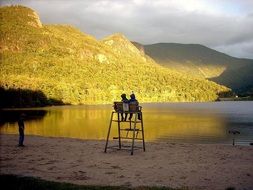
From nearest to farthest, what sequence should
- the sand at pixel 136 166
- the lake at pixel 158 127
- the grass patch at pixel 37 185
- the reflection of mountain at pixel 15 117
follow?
the grass patch at pixel 37 185 < the sand at pixel 136 166 < the lake at pixel 158 127 < the reflection of mountain at pixel 15 117

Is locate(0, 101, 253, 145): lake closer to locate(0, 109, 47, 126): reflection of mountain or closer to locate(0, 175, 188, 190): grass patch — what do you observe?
locate(0, 109, 47, 126): reflection of mountain

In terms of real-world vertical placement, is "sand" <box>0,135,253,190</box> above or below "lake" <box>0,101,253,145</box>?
above

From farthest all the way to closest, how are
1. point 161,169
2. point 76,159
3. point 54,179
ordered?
1. point 76,159
2. point 161,169
3. point 54,179

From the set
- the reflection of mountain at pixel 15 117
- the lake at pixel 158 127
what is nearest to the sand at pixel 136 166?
the lake at pixel 158 127

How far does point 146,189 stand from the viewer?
11266 mm

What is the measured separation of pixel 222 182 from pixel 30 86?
13768cm

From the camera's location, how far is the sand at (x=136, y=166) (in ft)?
42.1

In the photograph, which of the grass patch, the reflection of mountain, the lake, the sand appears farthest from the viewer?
the reflection of mountain

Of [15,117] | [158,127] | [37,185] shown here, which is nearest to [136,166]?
[37,185]

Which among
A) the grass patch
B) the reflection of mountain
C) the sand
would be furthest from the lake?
the grass patch

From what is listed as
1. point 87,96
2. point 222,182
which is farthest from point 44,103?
point 222,182

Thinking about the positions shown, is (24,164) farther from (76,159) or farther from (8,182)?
(8,182)

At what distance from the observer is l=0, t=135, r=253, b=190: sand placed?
1282cm

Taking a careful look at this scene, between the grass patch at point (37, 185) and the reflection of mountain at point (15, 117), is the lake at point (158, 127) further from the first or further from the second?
the grass patch at point (37, 185)
